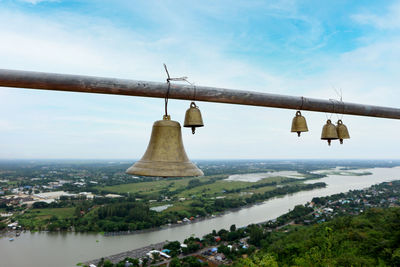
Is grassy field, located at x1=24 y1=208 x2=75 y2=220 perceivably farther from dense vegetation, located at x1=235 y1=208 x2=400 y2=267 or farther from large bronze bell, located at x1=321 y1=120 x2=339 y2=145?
large bronze bell, located at x1=321 y1=120 x2=339 y2=145

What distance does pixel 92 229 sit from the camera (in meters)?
15.3

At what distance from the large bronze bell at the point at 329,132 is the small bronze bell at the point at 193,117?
868mm

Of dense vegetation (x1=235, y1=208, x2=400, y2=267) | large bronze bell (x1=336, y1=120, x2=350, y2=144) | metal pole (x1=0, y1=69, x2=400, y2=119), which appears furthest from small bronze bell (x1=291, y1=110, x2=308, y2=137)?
→ dense vegetation (x1=235, y1=208, x2=400, y2=267)

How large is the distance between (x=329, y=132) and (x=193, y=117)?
0.92 metres

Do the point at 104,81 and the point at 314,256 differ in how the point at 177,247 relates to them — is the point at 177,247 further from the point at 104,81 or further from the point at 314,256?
the point at 104,81

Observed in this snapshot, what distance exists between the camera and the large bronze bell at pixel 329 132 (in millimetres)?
1523

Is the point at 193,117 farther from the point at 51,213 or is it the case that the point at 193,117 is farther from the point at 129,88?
the point at 51,213

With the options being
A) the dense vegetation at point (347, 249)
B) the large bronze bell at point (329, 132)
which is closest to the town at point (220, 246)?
the dense vegetation at point (347, 249)

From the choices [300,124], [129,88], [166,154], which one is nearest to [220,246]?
[300,124]

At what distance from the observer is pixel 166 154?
1063 mm

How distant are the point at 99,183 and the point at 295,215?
2626 cm

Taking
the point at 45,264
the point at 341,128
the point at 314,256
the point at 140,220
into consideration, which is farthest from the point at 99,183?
the point at 341,128

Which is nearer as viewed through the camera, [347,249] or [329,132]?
[329,132]

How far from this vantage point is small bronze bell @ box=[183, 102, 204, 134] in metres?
1.10
